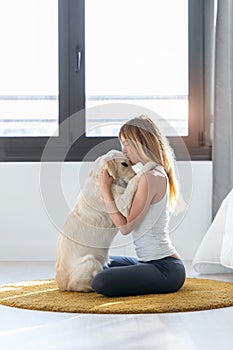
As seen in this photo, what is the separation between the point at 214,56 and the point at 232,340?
269 centimetres

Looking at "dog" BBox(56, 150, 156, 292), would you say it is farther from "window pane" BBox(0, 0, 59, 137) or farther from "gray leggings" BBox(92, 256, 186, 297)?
"window pane" BBox(0, 0, 59, 137)

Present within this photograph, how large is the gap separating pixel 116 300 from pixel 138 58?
7.21 ft

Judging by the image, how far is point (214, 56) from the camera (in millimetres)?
4805

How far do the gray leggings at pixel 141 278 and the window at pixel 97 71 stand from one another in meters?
1.66

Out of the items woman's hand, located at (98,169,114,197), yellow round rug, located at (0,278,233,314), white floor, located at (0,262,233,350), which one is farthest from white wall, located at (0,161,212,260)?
white floor, located at (0,262,233,350)

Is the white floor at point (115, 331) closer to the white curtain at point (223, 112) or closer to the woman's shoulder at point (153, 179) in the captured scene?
the woman's shoulder at point (153, 179)

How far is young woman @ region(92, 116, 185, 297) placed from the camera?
324 cm

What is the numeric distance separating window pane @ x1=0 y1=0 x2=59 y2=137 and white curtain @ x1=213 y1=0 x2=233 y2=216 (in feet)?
3.35

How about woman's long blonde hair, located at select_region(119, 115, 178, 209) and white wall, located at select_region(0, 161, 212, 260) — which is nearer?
woman's long blonde hair, located at select_region(119, 115, 178, 209)

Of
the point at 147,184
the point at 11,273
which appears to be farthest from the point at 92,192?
the point at 11,273

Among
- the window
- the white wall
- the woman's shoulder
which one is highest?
the window

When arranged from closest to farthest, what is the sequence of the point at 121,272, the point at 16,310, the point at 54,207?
the point at 16,310 < the point at 121,272 < the point at 54,207

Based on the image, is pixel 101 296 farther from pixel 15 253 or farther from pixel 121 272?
pixel 15 253

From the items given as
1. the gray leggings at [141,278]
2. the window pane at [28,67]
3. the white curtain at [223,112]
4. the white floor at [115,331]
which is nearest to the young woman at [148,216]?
the gray leggings at [141,278]
